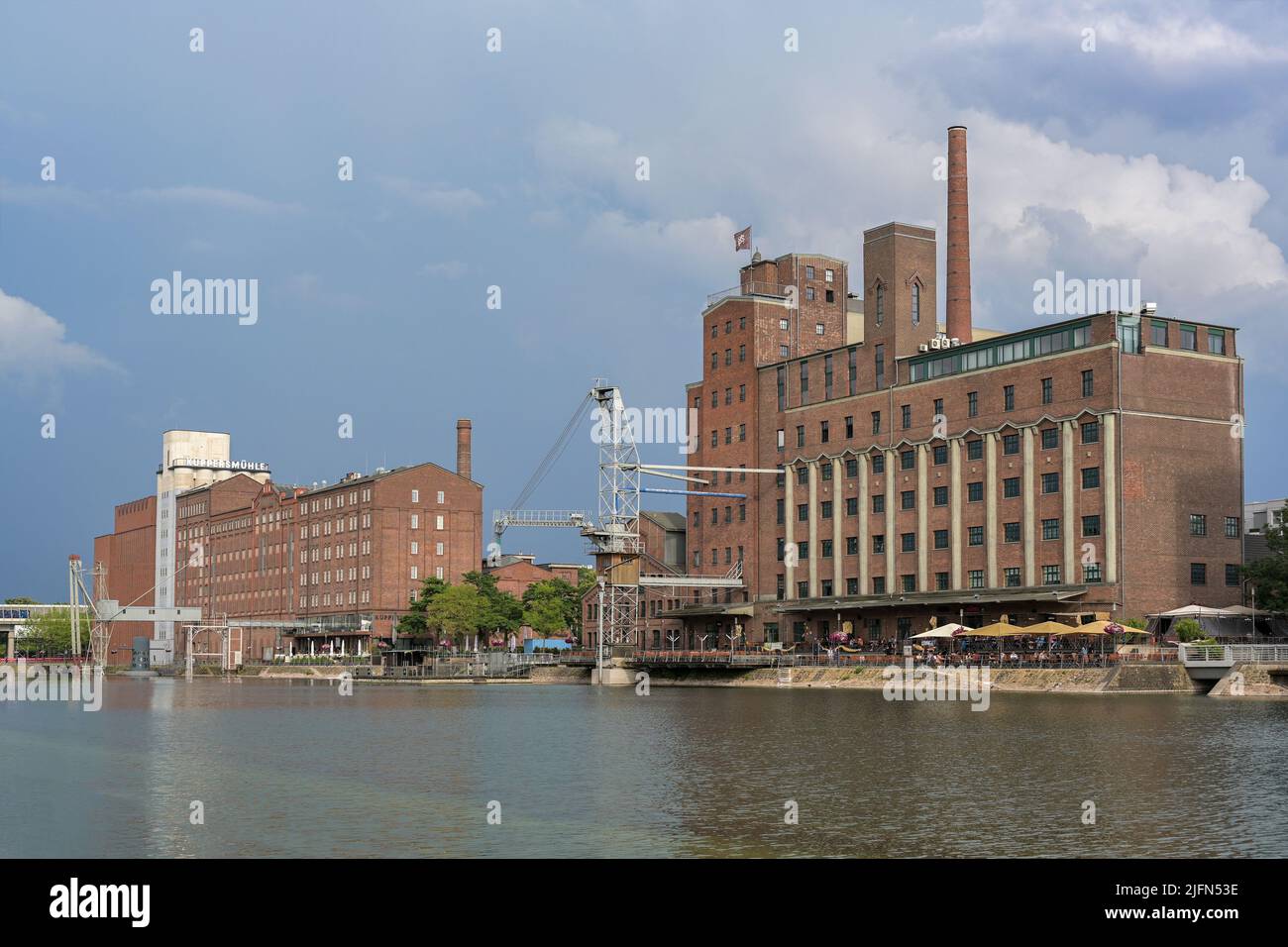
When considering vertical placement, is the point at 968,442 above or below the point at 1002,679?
above

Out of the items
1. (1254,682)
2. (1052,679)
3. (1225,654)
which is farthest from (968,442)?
(1254,682)

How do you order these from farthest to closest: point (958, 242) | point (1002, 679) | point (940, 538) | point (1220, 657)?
1. point (958, 242)
2. point (940, 538)
3. point (1002, 679)
4. point (1220, 657)

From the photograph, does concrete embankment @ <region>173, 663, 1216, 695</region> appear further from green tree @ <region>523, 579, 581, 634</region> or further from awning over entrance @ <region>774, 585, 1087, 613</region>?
green tree @ <region>523, 579, 581, 634</region>

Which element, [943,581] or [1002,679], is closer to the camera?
[1002,679]

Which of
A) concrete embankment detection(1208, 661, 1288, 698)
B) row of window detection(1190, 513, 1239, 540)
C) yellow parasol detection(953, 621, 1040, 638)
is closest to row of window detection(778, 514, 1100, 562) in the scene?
row of window detection(1190, 513, 1239, 540)

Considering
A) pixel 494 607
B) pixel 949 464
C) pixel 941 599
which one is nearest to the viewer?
pixel 941 599

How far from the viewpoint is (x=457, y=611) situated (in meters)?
146

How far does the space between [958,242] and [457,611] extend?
65.1 metres

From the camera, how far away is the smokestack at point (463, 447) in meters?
179

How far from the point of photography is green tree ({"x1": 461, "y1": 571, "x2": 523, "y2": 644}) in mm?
148125

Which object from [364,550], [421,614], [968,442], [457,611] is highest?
[968,442]

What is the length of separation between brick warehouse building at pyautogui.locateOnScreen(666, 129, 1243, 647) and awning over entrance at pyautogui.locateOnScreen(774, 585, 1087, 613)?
0.65ft

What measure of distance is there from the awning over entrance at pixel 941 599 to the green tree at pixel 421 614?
50.0 m

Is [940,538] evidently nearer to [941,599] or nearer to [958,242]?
[941,599]
